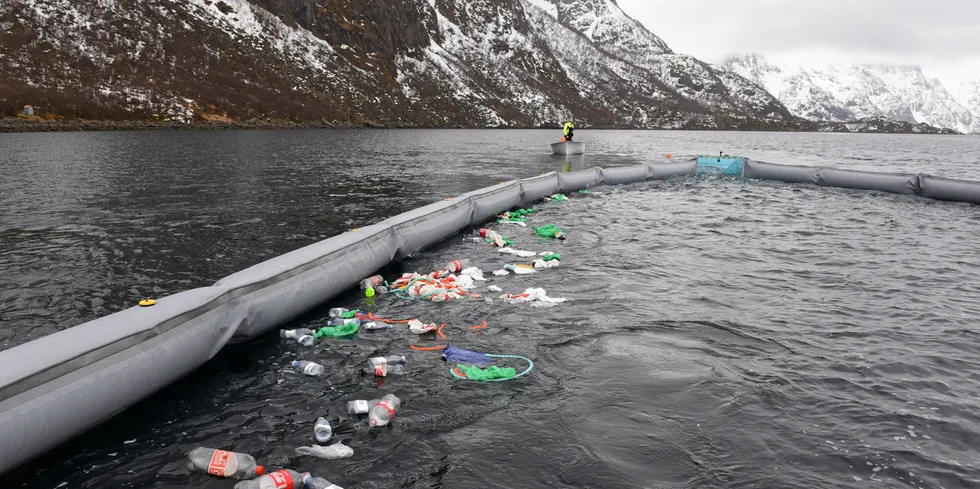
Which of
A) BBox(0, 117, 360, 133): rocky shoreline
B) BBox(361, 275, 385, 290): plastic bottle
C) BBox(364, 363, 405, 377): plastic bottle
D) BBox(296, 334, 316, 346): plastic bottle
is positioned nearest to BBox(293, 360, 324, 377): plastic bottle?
BBox(364, 363, 405, 377): plastic bottle

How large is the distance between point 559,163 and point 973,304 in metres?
39.5

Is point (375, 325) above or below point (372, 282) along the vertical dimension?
below

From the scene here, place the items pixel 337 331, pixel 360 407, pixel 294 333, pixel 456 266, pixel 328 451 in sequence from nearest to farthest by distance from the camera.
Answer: pixel 328 451 → pixel 360 407 → pixel 294 333 → pixel 337 331 → pixel 456 266

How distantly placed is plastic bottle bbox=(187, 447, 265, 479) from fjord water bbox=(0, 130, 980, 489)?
13 cm

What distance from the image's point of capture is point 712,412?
24.8 ft

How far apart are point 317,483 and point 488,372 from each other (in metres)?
3.27

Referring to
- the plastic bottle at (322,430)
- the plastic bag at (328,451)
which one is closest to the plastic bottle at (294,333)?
the plastic bottle at (322,430)

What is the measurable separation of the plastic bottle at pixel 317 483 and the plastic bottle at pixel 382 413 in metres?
1.22

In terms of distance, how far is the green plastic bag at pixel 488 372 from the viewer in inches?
333

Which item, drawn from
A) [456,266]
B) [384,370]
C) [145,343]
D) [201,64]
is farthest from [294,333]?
[201,64]

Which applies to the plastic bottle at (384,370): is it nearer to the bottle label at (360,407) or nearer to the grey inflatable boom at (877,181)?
the bottle label at (360,407)

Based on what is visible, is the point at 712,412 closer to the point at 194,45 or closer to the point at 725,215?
the point at 725,215

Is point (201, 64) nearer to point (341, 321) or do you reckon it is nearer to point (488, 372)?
point (341, 321)

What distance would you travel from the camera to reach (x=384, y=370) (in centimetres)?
848
